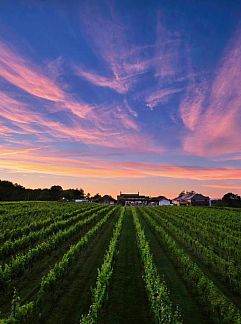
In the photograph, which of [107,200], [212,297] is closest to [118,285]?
[212,297]

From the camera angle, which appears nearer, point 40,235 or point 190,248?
point 190,248

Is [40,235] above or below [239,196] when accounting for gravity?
below

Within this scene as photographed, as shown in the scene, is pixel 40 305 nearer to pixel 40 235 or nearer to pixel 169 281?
pixel 169 281

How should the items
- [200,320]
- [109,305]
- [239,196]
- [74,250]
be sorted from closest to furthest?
[200,320]
[109,305]
[74,250]
[239,196]

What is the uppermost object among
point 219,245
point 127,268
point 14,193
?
point 14,193

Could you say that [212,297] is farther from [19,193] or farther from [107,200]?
[107,200]

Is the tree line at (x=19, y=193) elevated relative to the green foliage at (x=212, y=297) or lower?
elevated

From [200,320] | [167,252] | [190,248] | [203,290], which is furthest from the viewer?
[190,248]

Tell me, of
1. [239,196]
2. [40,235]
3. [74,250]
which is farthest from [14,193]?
[74,250]

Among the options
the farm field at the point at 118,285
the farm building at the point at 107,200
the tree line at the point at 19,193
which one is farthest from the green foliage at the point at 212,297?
the farm building at the point at 107,200

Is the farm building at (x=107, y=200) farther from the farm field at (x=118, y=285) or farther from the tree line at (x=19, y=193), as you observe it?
the farm field at (x=118, y=285)

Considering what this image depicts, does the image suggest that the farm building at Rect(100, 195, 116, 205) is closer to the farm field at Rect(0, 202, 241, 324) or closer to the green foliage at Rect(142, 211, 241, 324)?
the farm field at Rect(0, 202, 241, 324)

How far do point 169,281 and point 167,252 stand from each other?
584 cm

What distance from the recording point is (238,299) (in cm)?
1159
